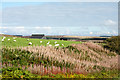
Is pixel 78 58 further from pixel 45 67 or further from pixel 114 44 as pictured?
pixel 114 44

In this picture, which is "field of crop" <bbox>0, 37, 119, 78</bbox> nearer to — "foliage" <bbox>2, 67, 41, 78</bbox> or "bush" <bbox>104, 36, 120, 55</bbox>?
"foliage" <bbox>2, 67, 41, 78</bbox>

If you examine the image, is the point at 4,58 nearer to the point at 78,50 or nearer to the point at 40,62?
the point at 40,62

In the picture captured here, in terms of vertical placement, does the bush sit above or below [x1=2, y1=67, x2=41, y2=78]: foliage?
above

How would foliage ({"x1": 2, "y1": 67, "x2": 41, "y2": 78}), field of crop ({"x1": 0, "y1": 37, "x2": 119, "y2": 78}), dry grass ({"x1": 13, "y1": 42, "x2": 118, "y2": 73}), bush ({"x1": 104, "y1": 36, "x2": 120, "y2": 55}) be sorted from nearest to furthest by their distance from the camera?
foliage ({"x1": 2, "y1": 67, "x2": 41, "y2": 78}), field of crop ({"x1": 0, "y1": 37, "x2": 119, "y2": 78}), dry grass ({"x1": 13, "y1": 42, "x2": 118, "y2": 73}), bush ({"x1": 104, "y1": 36, "x2": 120, "y2": 55})

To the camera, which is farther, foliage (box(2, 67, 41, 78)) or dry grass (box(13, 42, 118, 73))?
dry grass (box(13, 42, 118, 73))

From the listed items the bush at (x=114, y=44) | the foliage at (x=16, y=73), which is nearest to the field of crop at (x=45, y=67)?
the foliage at (x=16, y=73)

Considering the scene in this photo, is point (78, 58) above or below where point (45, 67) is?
below

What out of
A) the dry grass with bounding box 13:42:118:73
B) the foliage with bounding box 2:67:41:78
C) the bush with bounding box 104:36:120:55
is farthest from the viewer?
the bush with bounding box 104:36:120:55

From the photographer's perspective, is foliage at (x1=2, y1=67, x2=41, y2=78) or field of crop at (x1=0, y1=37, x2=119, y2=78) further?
field of crop at (x1=0, y1=37, x2=119, y2=78)

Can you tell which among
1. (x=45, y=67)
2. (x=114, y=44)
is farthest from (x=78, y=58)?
(x=114, y=44)

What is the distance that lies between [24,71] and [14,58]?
365 centimetres

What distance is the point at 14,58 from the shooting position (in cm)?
1072

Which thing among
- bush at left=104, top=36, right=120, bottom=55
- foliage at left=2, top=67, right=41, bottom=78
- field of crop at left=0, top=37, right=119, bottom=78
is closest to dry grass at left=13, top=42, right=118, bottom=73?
field of crop at left=0, top=37, right=119, bottom=78

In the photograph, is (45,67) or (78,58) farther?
(78,58)
